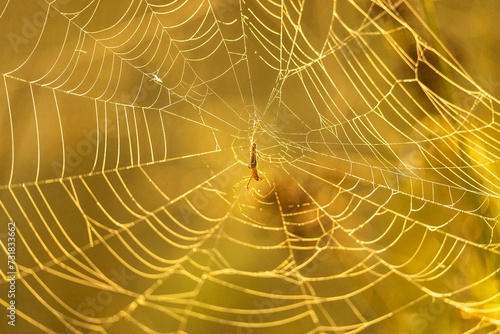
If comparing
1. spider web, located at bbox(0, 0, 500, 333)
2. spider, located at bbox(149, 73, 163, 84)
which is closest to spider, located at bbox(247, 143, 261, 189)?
spider web, located at bbox(0, 0, 500, 333)

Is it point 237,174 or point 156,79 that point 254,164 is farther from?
point 156,79

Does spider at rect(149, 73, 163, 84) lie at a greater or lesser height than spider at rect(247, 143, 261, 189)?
greater

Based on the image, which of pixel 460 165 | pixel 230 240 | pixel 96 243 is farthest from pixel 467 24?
pixel 96 243

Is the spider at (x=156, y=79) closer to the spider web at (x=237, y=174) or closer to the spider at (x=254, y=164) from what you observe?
the spider web at (x=237, y=174)

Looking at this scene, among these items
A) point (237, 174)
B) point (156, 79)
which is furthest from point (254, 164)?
point (156, 79)

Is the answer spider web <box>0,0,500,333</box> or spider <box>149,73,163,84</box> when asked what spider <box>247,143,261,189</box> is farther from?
spider <box>149,73,163,84</box>

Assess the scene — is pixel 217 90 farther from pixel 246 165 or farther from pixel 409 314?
pixel 409 314

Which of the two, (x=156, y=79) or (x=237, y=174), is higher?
(x=156, y=79)

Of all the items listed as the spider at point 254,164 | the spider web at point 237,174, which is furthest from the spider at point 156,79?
the spider at point 254,164
